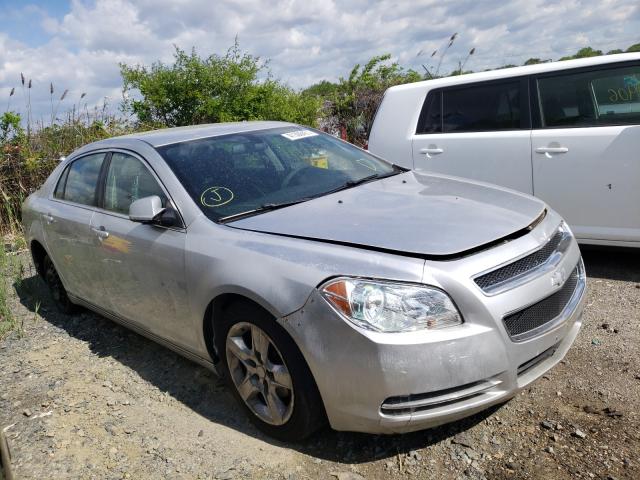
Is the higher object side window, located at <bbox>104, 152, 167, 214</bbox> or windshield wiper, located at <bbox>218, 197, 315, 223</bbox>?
side window, located at <bbox>104, 152, 167, 214</bbox>

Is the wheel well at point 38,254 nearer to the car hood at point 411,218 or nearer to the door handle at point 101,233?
the door handle at point 101,233

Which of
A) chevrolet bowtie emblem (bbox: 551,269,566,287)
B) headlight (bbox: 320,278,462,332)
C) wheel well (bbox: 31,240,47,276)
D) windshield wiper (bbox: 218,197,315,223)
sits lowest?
wheel well (bbox: 31,240,47,276)

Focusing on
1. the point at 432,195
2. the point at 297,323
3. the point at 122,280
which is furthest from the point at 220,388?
the point at 432,195

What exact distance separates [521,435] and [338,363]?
104cm

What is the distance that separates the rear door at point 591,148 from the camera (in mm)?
4523

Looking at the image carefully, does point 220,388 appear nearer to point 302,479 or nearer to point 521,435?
point 302,479

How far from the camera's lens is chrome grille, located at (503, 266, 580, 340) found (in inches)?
97.0

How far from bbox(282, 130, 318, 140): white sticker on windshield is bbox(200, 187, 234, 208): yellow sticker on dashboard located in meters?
0.92

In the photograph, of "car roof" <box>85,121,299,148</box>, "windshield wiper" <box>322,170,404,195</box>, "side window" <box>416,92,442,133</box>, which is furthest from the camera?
"side window" <box>416,92,442,133</box>

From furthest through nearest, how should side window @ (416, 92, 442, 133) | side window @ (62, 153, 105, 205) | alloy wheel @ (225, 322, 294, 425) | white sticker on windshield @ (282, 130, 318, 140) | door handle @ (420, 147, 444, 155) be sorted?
side window @ (416, 92, 442, 133)
door handle @ (420, 147, 444, 155)
side window @ (62, 153, 105, 205)
white sticker on windshield @ (282, 130, 318, 140)
alloy wheel @ (225, 322, 294, 425)

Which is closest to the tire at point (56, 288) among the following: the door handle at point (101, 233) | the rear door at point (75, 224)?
the rear door at point (75, 224)

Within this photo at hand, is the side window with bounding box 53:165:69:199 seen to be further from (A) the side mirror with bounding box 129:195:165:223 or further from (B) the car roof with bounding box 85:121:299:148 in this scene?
(A) the side mirror with bounding box 129:195:165:223

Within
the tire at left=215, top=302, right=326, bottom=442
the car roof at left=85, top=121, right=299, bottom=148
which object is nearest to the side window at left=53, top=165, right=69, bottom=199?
the car roof at left=85, top=121, right=299, bottom=148

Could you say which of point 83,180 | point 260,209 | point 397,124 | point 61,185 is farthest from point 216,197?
point 397,124
